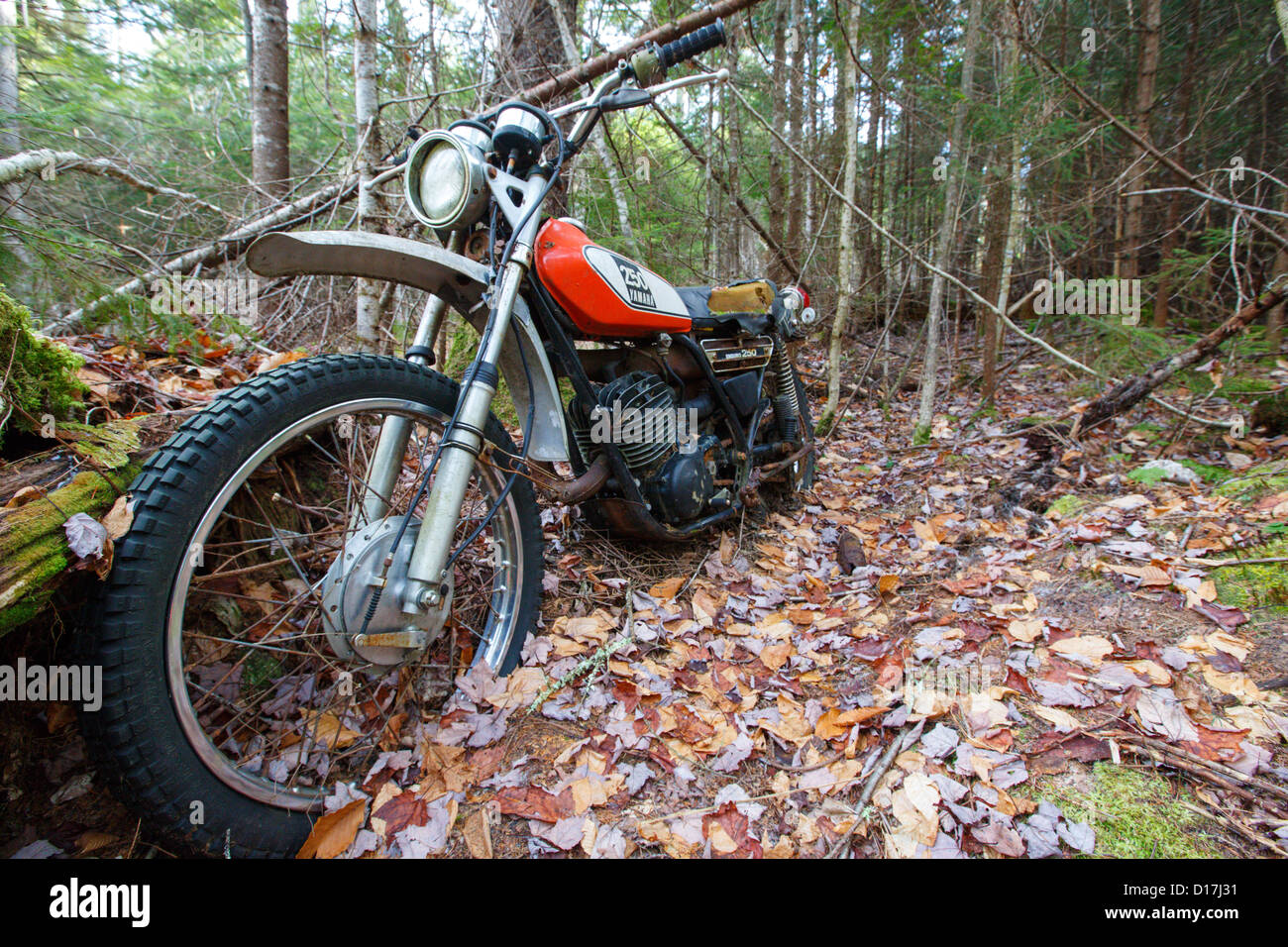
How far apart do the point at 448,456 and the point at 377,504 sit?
320 mm

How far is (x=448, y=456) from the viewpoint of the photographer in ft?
4.74

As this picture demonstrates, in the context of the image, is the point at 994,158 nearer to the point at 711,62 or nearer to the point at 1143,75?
the point at 1143,75

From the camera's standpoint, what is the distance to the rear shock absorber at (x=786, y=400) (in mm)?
3363

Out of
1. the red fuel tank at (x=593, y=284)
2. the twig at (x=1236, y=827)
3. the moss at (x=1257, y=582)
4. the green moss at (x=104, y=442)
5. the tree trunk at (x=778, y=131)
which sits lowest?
the twig at (x=1236, y=827)

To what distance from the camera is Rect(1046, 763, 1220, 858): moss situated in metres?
1.20

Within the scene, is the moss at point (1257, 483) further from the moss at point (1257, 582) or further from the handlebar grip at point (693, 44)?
the handlebar grip at point (693, 44)

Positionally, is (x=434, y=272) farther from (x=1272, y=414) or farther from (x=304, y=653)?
(x=1272, y=414)

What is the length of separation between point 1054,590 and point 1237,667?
1.90 ft

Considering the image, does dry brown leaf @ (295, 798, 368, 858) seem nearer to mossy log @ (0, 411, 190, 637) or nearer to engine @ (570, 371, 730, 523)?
mossy log @ (0, 411, 190, 637)

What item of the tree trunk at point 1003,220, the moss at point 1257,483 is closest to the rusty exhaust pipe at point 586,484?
the moss at point 1257,483

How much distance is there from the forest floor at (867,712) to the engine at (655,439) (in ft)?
1.33

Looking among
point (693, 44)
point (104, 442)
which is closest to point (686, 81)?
point (693, 44)

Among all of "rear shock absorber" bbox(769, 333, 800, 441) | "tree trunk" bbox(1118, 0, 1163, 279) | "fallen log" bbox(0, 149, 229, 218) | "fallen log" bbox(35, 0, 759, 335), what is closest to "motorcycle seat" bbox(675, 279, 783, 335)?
"rear shock absorber" bbox(769, 333, 800, 441)

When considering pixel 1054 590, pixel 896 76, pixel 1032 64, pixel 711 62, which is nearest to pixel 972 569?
pixel 1054 590
